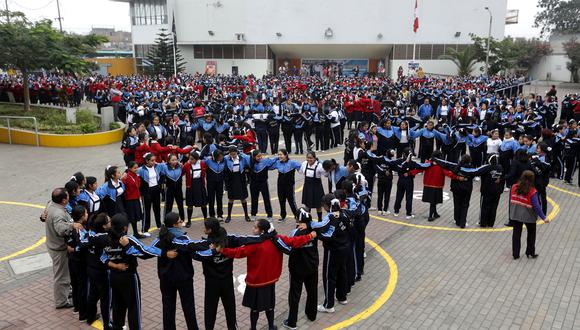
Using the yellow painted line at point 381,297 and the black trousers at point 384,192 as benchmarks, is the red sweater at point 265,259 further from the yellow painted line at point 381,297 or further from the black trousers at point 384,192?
the black trousers at point 384,192

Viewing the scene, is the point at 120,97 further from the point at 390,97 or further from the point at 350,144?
the point at 350,144

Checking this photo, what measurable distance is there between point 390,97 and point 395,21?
27644 mm

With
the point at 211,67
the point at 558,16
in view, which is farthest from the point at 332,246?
the point at 558,16

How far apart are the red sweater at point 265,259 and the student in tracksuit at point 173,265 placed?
0.60m

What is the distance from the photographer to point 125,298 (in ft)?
19.5

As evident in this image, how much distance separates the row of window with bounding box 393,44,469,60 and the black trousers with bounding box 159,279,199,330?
4811 cm

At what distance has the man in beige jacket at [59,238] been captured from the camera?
6656 millimetres

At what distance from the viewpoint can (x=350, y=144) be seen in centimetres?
→ 1184

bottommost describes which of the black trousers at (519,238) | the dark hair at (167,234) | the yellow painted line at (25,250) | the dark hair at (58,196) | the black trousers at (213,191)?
the yellow painted line at (25,250)

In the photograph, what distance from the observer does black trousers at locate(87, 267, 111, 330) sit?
20.2 ft

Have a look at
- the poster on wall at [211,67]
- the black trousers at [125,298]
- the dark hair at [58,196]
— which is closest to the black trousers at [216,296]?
the black trousers at [125,298]

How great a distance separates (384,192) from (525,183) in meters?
3.67

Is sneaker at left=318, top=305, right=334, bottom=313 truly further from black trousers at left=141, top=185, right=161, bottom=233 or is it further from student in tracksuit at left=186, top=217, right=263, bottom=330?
black trousers at left=141, top=185, right=161, bottom=233

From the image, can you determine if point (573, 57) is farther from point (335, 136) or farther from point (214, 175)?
point (214, 175)
